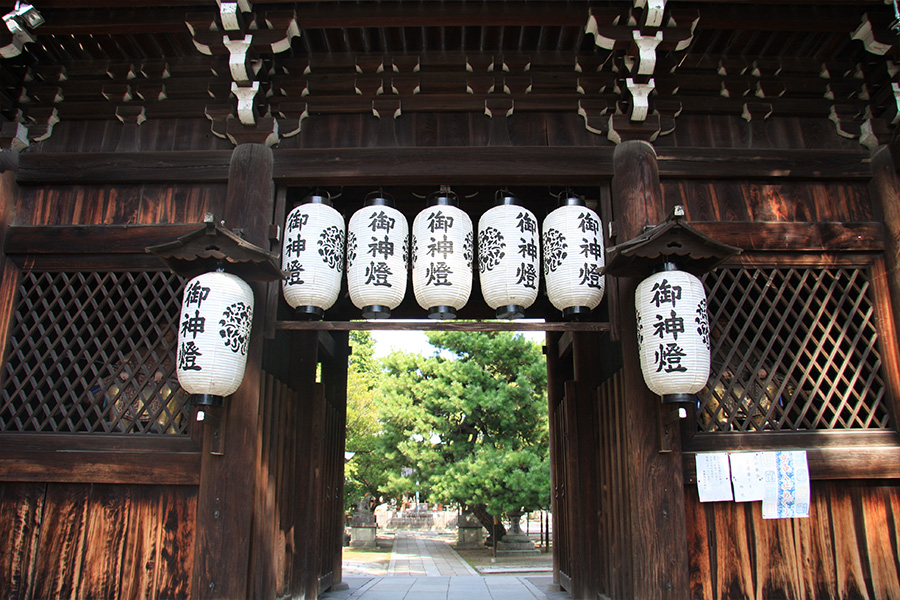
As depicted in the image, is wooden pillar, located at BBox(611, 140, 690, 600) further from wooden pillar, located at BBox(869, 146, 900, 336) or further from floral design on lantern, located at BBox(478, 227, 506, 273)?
wooden pillar, located at BBox(869, 146, 900, 336)

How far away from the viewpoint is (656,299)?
5.27 meters

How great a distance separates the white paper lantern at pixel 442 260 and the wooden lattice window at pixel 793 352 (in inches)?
99.6

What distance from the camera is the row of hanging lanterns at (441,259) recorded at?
572 cm

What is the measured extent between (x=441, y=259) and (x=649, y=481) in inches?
110

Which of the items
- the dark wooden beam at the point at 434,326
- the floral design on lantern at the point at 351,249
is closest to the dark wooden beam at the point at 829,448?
the dark wooden beam at the point at 434,326

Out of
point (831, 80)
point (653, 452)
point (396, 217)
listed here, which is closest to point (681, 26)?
point (831, 80)

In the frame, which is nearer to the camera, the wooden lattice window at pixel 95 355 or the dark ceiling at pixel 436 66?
the wooden lattice window at pixel 95 355

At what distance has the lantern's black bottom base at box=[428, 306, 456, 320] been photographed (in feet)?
18.9

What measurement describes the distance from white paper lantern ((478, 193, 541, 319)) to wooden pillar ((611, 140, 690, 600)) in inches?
35.7

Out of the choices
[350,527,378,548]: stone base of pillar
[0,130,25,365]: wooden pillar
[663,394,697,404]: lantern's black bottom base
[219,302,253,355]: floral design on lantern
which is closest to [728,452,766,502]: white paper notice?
[663,394,697,404]: lantern's black bottom base

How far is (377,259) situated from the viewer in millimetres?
5762

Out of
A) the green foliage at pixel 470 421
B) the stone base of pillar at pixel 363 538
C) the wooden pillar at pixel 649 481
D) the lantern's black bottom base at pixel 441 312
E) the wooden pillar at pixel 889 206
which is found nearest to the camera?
the wooden pillar at pixel 649 481

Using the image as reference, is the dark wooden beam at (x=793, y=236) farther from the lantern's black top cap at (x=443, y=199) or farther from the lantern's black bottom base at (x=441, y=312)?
the lantern's black bottom base at (x=441, y=312)

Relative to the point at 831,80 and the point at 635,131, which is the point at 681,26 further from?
the point at 831,80
